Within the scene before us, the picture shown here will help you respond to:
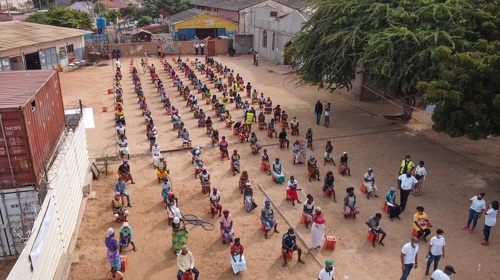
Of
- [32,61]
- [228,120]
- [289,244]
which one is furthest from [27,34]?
[289,244]

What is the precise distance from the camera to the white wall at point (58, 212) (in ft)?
25.2

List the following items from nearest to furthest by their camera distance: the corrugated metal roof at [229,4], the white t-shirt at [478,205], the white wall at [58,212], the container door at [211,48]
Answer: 1. the white wall at [58,212]
2. the white t-shirt at [478,205]
3. the container door at [211,48]
4. the corrugated metal roof at [229,4]

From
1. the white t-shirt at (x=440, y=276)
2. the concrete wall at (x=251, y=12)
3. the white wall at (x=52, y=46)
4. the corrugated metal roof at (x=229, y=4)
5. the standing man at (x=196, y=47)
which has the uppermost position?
the corrugated metal roof at (x=229, y=4)

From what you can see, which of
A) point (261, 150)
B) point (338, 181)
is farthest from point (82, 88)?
point (338, 181)

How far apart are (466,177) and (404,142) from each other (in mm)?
3733

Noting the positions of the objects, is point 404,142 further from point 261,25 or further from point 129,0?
point 129,0

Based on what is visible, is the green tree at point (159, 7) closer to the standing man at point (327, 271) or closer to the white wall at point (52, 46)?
the white wall at point (52, 46)

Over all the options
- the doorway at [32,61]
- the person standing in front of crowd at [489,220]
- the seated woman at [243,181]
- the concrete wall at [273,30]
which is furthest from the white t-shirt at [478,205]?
the doorway at [32,61]

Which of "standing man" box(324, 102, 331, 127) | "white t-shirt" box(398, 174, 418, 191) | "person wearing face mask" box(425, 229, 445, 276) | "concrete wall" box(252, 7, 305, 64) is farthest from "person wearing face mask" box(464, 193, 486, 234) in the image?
"concrete wall" box(252, 7, 305, 64)

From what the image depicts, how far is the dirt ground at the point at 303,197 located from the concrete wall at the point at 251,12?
17425 mm

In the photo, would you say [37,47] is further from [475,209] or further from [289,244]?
[475,209]

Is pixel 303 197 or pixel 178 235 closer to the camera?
pixel 178 235

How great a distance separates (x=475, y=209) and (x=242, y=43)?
32910 millimetres

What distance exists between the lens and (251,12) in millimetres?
41031
